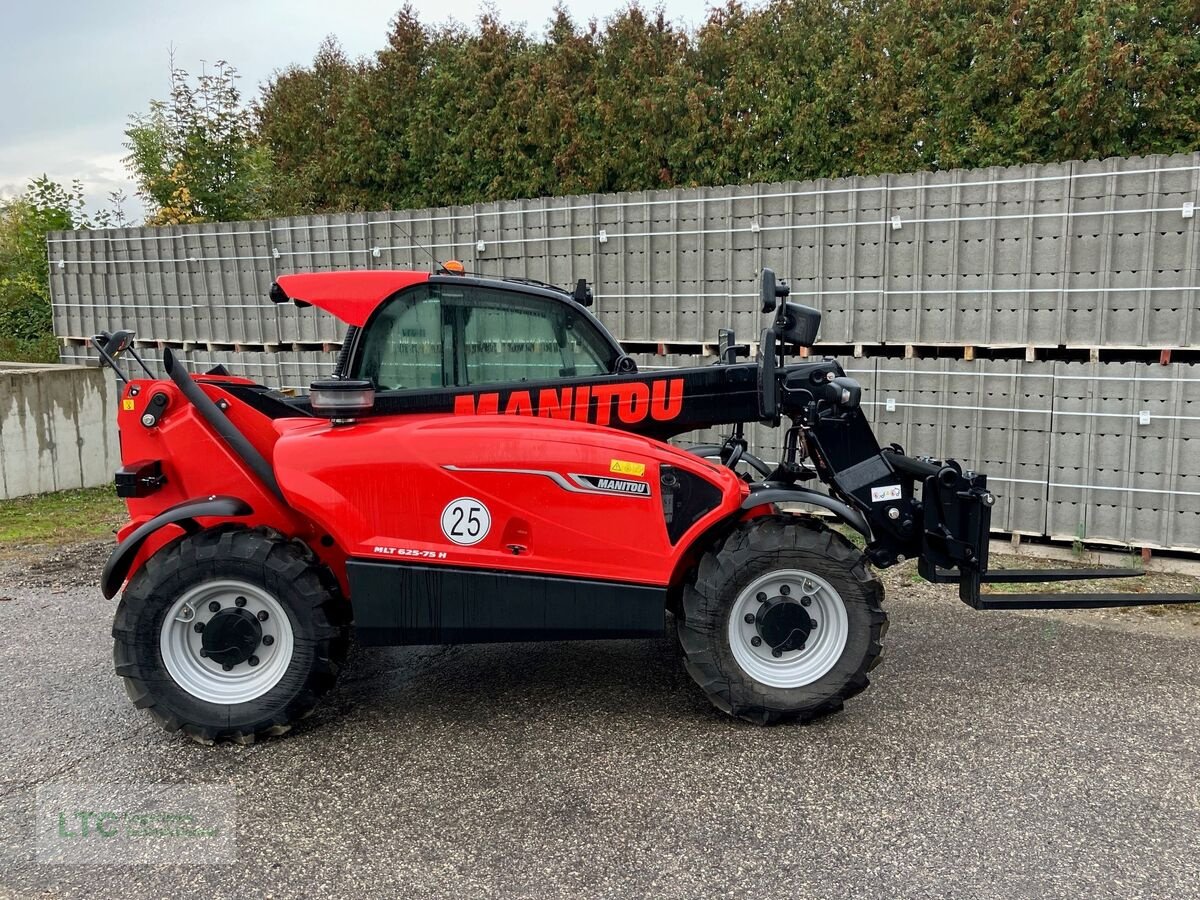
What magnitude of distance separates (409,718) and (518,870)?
1386mm

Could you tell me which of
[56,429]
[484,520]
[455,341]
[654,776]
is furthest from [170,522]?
[56,429]

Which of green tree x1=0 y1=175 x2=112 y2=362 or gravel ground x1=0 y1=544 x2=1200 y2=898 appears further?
green tree x1=0 y1=175 x2=112 y2=362

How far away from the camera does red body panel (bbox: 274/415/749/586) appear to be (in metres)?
4.10

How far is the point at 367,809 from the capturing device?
11.9ft

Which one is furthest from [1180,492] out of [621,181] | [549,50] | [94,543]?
[549,50]

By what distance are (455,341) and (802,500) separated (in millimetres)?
1855

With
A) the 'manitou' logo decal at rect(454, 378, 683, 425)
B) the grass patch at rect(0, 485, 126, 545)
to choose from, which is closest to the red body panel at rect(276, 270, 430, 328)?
the 'manitou' logo decal at rect(454, 378, 683, 425)

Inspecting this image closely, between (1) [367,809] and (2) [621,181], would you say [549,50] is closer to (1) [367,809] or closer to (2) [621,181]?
(2) [621,181]

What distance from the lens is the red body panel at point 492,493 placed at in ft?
13.5

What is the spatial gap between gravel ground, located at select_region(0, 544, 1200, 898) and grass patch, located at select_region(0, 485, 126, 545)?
3271mm

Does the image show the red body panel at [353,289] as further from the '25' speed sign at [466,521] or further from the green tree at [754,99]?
the green tree at [754,99]

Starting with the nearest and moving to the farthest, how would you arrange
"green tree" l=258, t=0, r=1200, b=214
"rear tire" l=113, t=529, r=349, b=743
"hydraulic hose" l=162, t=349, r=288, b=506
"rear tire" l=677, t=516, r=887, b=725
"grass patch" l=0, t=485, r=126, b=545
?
"rear tire" l=113, t=529, r=349, b=743 → "rear tire" l=677, t=516, r=887, b=725 → "hydraulic hose" l=162, t=349, r=288, b=506 → "grass patch" l=0, t=485, r=126, b=545 → "green tree" l=258, t=0, r=1200, b=214

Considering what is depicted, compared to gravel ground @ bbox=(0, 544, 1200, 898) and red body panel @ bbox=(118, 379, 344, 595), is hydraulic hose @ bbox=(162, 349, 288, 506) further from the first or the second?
gravel ground @ bbox=(0, 544, 1200, 898)

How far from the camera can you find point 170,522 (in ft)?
13.9
